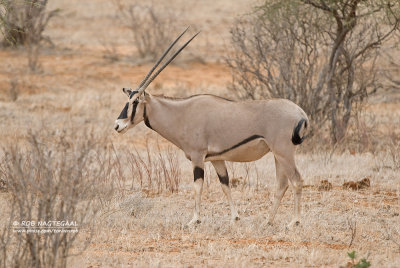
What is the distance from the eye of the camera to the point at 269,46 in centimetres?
1184

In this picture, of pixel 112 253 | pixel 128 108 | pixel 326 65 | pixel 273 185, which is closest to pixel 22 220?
pixel 112 253

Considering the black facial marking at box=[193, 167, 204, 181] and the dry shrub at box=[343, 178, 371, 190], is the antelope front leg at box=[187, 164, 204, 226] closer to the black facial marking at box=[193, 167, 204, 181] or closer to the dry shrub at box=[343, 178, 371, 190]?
the black facial marking at box=[193, 167, 204, 181]

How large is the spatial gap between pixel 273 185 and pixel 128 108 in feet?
8.88

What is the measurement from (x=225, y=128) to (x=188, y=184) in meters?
2.41

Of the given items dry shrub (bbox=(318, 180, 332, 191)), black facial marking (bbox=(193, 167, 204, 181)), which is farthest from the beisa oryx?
dry shrub (bbox=(318, 180, 332, 191))

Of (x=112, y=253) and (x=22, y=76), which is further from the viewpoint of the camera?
(x=22, y=76)

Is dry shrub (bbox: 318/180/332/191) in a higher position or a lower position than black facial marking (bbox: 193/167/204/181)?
lower

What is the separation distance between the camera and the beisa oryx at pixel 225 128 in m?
6.60

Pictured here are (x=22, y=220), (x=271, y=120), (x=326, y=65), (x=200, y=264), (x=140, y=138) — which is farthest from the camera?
(x=140, y=138)

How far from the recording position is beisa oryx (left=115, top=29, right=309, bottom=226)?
6.60 metres

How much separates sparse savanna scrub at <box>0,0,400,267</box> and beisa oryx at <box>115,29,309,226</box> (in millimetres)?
460

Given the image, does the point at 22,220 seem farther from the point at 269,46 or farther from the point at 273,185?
the point at 269,46

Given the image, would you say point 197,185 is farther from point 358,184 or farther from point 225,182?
point 358,184

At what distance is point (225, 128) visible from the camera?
6.80m
